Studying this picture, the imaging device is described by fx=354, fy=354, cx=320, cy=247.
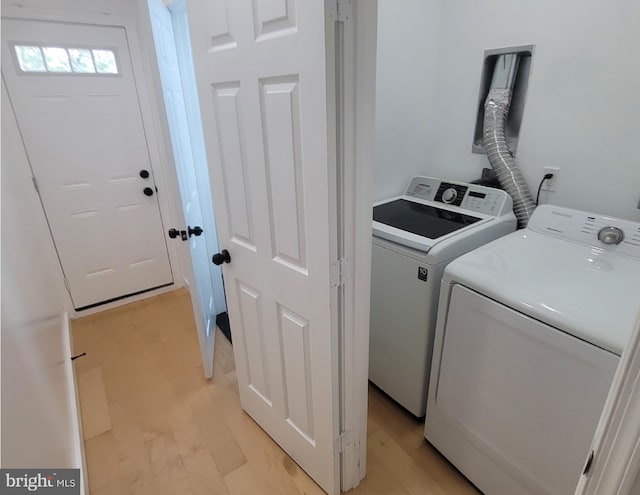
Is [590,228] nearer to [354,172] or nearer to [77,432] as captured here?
[354,172]

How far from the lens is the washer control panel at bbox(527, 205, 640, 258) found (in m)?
1.32

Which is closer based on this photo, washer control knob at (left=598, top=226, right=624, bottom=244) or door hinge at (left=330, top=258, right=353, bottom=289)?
door hinge at (left=330, top=258, right=353, bottom=289)

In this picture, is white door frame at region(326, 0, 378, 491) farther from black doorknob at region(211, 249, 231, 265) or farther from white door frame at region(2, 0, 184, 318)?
white door frame at region(2, 0, 184, 318)

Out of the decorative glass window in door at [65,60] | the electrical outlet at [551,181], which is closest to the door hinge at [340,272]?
the electrical outlet at [551,181]

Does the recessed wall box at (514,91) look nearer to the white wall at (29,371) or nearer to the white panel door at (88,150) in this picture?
the white wall at (29,371)

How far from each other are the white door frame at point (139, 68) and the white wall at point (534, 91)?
1093 mm

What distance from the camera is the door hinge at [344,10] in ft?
2.75

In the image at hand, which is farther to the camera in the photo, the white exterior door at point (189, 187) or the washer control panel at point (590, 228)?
the white exterior door at point (189, 187)

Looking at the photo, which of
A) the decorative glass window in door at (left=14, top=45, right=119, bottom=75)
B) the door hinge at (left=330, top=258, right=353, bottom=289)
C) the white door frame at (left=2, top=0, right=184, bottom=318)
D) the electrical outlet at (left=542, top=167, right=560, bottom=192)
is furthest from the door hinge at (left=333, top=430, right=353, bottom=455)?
the decorative glass window in door at (left=14, top=45, right=119, bottom=75)

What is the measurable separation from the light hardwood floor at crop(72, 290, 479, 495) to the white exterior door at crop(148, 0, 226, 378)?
219 millimetres

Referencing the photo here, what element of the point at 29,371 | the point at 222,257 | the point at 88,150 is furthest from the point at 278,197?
the point at 88,150

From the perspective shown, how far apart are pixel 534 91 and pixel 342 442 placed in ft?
5.84

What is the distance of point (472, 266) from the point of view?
1.31 meters

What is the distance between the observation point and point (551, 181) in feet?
5.62
